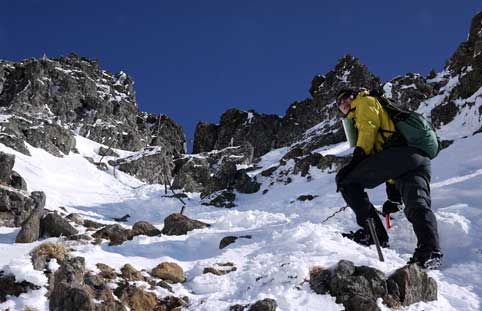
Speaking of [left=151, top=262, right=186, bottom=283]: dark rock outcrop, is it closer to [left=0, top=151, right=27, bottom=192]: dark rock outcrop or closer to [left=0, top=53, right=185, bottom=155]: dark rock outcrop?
[left=0, top=151, right=27, bottom=192]: dark rock outcrop

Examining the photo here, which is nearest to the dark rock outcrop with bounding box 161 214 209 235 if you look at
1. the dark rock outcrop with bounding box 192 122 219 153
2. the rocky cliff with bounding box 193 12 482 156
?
the rocky cliff with bounding box 193 12 482 156

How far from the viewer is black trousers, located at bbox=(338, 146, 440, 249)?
611 cm

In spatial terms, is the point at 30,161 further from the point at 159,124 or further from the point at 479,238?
the point at 159,124

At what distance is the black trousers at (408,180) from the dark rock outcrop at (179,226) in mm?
5568

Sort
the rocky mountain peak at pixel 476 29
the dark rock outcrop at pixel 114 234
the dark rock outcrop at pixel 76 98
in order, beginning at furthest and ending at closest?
the dark rock outcrop at pixel 76 98, the rocky mountain peak at pixel 476 29, the dark rock outcrop at pixel 114 234

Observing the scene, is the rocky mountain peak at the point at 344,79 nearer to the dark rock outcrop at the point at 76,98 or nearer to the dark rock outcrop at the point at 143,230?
the dark rock outcrop at the point at 76,98

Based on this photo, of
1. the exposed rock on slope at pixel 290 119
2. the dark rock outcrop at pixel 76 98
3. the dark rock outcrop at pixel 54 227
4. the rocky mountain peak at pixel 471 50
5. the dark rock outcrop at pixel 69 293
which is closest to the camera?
the dark rock outcrop at pixel 69 293

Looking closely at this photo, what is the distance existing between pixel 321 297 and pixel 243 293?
3.49ft

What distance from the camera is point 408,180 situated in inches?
249

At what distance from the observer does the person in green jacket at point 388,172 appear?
6.14 m

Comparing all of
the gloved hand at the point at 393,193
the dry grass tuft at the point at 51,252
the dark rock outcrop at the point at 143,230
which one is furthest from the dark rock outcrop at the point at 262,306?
the dark rock outcrop at the point at 143,230

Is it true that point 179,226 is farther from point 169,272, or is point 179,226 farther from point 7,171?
point 7,171

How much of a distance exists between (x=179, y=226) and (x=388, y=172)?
6.30m

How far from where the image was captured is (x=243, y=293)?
6.41m
